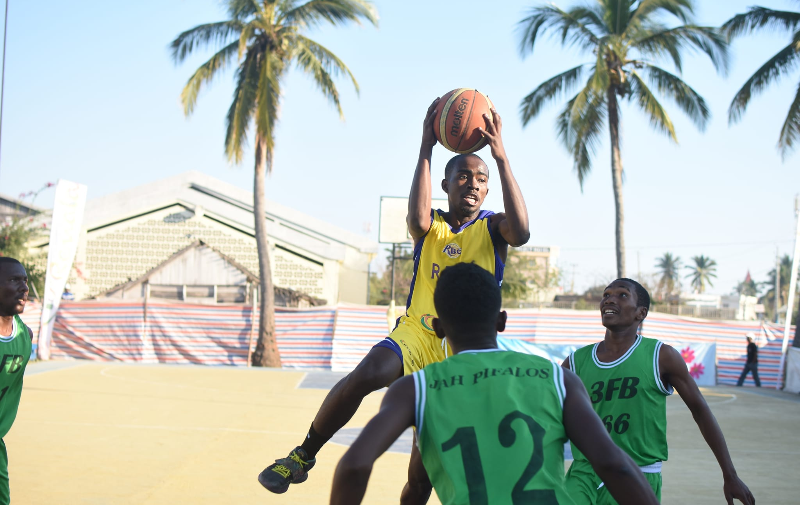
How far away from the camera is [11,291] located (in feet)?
16.4

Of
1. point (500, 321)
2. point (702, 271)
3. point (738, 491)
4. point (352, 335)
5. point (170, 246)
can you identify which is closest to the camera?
point (500, 321)

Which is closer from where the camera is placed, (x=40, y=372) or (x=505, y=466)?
(x=505, y=466)

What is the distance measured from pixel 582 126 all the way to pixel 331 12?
8.62 metres

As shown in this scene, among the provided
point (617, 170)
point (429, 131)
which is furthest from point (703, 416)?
point (617, 170)

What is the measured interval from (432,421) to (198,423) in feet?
32.9

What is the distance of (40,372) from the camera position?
19.1 meters

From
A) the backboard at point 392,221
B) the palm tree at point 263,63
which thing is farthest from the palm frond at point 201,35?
the backboard at point 392,221

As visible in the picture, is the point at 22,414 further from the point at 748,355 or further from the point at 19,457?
the point at 748,355

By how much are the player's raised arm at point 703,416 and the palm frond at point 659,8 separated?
19.3 meters

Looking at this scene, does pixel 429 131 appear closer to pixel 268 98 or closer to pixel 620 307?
pixel 620 307

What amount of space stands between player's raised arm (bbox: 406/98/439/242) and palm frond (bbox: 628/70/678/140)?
19305 mm

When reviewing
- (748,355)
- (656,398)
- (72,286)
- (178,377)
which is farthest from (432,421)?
(72,286)

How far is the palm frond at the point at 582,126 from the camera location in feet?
74.3

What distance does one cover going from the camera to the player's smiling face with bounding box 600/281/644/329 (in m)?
4.95
